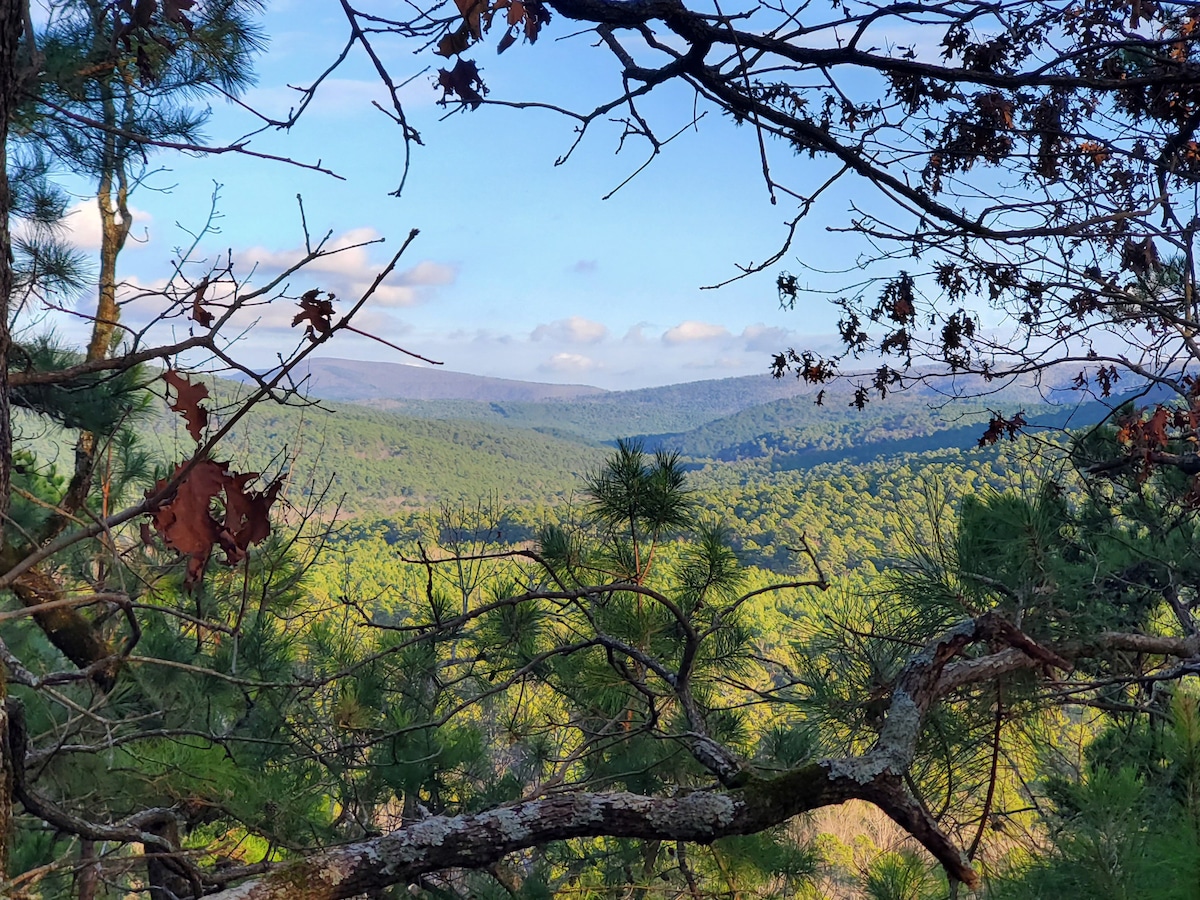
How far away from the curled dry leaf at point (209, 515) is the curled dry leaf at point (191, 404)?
6cm

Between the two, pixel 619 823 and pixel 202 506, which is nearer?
pixel 202 506

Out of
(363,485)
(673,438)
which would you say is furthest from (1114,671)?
(673,438)

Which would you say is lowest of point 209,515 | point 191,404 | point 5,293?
point 209,515

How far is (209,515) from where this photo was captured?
2.90 ft

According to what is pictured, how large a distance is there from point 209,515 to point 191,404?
15 cm

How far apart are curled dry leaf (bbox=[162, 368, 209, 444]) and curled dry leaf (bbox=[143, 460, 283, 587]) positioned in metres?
0.06

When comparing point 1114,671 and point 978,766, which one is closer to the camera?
point 978,766

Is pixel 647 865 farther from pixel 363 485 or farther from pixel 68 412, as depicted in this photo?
pixel 363 485

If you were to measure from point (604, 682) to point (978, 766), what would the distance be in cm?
156

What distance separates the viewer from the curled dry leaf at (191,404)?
94cm

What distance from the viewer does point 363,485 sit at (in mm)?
56125

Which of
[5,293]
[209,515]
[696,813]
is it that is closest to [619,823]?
[696,813]

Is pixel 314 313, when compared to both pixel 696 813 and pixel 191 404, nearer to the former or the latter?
pixel 191 404

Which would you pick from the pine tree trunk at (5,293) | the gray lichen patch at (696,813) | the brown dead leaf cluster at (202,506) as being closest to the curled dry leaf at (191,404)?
the brown dead leaf cluster at (202,506)
